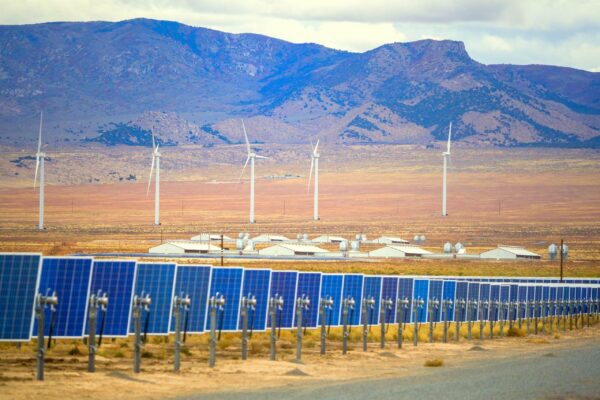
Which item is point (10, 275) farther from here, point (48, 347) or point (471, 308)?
Result: point (471, 308)

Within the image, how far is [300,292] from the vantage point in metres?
44.3

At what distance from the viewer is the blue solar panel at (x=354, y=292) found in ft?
156

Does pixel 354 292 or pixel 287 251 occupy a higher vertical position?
pixel 287 251

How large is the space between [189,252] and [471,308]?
81238 mm

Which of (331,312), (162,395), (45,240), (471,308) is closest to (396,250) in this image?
(45,240)

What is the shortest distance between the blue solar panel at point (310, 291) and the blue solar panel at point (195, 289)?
5.88 metres

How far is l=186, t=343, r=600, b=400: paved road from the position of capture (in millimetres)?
28953

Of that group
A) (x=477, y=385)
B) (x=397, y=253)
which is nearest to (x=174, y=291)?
(x=477, y=385)

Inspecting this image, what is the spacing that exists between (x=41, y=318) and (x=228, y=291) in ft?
36.9

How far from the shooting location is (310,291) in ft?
147

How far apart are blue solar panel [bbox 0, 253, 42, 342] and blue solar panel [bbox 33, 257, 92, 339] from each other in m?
1.66

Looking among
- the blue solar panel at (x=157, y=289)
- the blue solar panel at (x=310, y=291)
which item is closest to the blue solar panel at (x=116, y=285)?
the blue solar panel at (x=157, y=289)

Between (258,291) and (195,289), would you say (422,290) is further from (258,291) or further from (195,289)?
(195,289)

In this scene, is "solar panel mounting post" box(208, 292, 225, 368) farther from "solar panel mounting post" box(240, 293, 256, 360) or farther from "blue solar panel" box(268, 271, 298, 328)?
"blue solar panel" box(268, 271, 298, 328)
